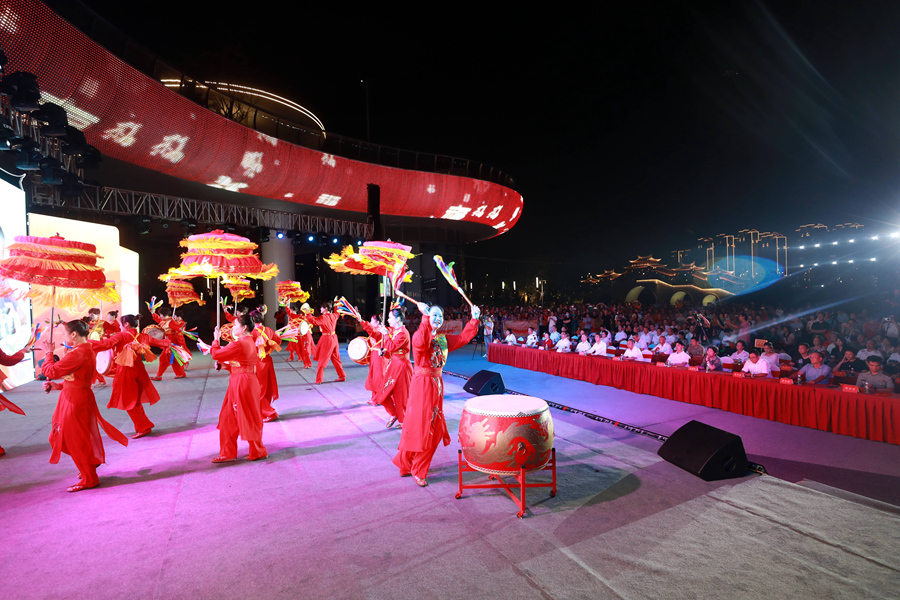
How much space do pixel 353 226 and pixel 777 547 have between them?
57.6ft

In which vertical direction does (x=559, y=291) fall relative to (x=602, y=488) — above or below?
above

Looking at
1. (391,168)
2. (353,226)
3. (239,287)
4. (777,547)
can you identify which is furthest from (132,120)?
(777,547)

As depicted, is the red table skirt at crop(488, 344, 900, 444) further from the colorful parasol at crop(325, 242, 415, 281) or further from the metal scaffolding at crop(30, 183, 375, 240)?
the metal scaffolding at crop(30, 183, 375, 240)

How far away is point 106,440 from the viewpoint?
596 centimetres

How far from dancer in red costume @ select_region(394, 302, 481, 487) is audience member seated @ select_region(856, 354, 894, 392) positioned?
196 inches

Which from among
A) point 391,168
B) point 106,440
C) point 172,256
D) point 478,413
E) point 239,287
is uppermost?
point 391,168

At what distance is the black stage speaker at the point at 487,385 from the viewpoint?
7.36 meters

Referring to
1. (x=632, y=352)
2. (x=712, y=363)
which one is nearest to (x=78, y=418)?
(x=712, y=363)

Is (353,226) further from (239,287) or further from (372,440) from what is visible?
(372,440)

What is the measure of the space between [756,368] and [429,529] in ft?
18.7

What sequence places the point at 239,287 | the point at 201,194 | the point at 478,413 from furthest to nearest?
1. the point at 201,194
2. the point at 239,287
3. the point at 478,413

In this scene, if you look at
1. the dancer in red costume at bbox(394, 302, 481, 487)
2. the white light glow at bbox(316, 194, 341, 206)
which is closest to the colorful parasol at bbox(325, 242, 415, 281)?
the dancer in red costume at bbox(394, 302, 481, 487)

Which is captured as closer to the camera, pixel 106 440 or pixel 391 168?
pixel 106 440

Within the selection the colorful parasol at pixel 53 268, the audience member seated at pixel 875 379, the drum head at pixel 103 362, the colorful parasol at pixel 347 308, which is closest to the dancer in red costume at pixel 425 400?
the colorful parasol at pixel 347 308
